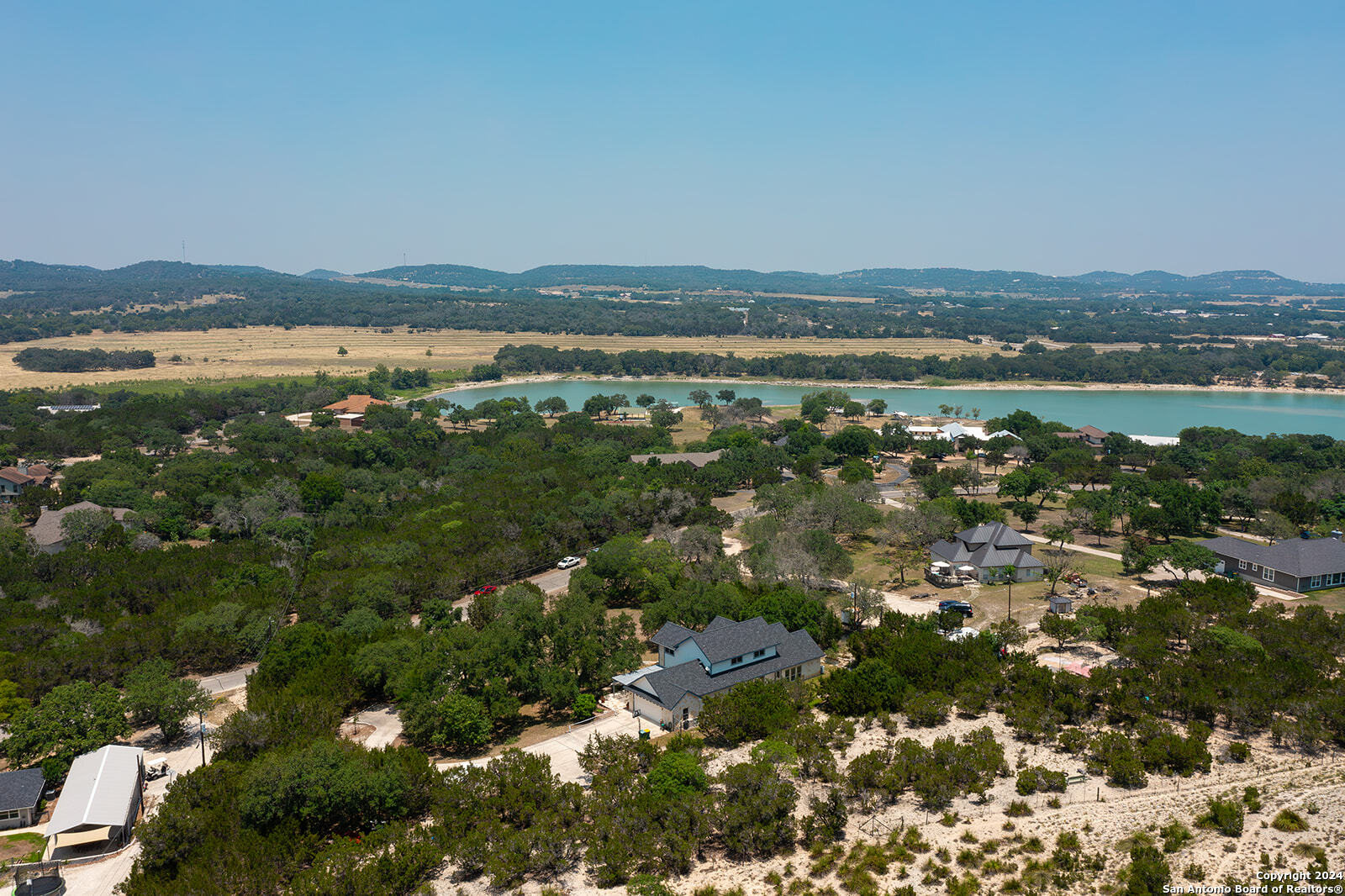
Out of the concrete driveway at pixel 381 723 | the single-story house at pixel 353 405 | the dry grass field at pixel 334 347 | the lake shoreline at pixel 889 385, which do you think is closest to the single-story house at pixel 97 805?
the concrete driveway at pixel 381 723

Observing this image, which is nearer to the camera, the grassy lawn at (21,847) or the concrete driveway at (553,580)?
the grassy lawn at (21,847)

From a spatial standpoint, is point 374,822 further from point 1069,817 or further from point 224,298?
point 224,298

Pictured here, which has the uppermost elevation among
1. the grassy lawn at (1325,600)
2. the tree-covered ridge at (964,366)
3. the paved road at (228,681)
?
the tree-covered ridge at (964,366)

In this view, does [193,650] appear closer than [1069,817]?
No

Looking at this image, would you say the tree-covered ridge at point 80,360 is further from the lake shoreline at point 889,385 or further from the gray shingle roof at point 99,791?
the gray shingle roof at point 99,791

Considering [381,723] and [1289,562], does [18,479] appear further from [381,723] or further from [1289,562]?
[1289,562]

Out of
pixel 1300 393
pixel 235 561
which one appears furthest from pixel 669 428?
pixel 1300 393
